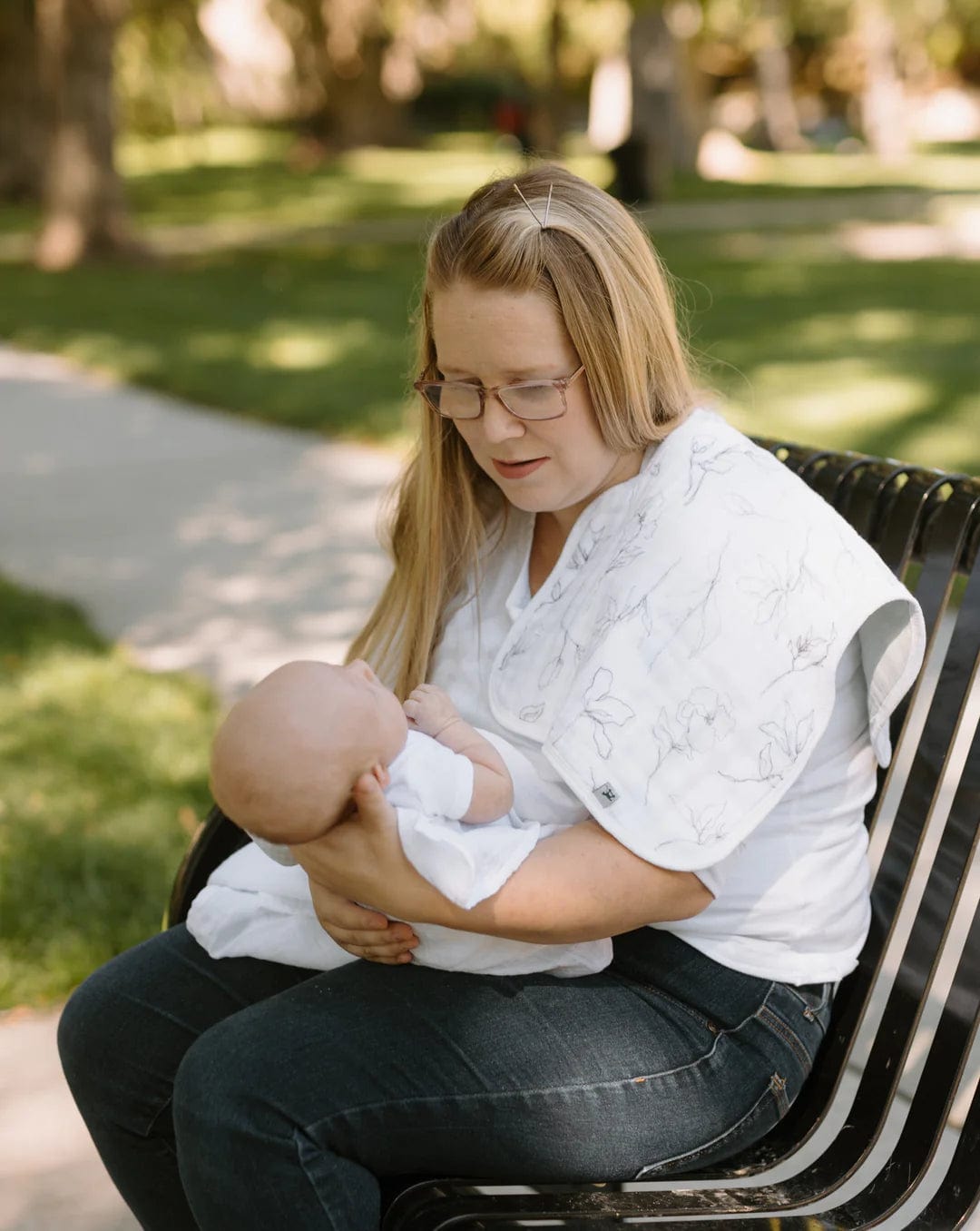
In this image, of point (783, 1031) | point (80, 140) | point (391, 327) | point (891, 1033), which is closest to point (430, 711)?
point (783, 1031)

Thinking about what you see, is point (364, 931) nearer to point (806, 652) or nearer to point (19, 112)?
point (806, 652)

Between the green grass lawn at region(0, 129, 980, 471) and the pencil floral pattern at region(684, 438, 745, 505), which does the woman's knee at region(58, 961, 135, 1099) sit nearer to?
the pencil floral pattern at region(684, 438, 745, 505)

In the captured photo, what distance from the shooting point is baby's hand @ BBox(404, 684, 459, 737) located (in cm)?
201

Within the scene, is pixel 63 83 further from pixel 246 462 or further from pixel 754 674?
pixel 754 674

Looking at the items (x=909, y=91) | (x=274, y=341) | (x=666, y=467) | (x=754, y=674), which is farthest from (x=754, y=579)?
(x=909, y=91)

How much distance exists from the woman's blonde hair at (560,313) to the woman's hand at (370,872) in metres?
0.43

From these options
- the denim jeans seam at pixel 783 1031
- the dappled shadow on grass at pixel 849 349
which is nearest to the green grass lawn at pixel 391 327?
the dappled shadow on grass at pixel 849 349

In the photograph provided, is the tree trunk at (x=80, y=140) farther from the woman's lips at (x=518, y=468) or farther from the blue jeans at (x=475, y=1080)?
the blue jeans at (x=475, y=1080)

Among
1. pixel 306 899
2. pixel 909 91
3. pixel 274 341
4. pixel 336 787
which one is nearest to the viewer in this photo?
pixel 336 787

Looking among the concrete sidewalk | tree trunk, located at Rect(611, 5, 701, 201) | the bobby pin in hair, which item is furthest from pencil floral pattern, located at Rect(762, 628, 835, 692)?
tree trunk, located at Rect(611, 5, 701, 201)

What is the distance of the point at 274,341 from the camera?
11211mm

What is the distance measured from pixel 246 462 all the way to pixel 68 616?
2415 millimetres

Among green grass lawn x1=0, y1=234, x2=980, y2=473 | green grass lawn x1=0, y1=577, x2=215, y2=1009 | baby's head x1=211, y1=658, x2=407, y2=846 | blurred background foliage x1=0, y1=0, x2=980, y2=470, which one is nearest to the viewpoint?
Result: baby's head x1=211, y1=658, x2=407, y2=846

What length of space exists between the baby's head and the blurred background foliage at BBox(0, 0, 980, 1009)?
85 cm
